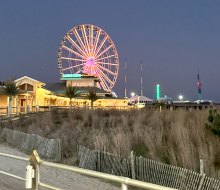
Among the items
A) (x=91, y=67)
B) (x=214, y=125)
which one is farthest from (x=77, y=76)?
(x=214, y=125)

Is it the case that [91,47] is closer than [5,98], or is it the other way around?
A: [5,98]

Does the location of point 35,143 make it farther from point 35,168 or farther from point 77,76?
point 77,76

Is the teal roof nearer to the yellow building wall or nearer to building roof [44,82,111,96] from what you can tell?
building roof [44,82,111,96]

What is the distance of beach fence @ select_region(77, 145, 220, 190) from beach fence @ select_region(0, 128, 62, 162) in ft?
7.13

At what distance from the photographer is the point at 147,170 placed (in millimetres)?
10352

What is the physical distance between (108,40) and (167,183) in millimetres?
57875

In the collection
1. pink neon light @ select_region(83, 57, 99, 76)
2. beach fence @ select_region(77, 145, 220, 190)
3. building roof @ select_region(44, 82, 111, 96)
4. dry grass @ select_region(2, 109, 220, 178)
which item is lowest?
beach fence @ select_region(77, 145, 220, 190)

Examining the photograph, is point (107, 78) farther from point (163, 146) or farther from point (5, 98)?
point (163, 146)

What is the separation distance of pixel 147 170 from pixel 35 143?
8423 millimetres

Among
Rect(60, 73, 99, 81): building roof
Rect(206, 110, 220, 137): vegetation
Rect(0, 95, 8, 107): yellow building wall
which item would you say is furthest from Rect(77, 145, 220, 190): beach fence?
Rect(60, 73, 99, 81): building roof

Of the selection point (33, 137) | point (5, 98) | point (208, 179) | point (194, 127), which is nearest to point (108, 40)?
point (5, 98)

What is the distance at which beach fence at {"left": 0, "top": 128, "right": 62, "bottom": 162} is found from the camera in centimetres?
1571

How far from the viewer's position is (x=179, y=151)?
34.9ft

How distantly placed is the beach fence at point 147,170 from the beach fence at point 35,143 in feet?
7.13
